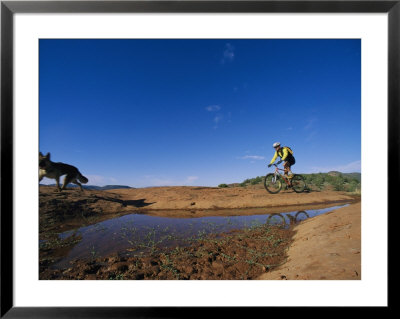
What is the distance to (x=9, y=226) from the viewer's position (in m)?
1.38

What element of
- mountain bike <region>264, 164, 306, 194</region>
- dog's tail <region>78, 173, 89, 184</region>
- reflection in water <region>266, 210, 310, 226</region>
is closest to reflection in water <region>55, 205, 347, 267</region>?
reflection in water <region>266, 210, 310, 226</region>

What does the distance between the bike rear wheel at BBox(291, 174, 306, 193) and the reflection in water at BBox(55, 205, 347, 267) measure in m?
1.58

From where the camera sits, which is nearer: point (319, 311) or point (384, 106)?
point (319, 311)

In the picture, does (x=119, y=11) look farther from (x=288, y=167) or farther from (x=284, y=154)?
(x=288, y=167)

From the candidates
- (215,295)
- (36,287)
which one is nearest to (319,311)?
(215,295)

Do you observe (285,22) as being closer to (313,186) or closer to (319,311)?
(319,311)

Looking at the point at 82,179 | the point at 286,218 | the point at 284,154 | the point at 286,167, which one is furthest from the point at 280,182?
the point at 82,179

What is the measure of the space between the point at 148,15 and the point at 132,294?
2.63 meters

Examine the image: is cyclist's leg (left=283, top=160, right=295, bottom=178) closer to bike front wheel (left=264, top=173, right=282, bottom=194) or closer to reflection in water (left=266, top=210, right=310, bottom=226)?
bike front wheel (left=264, top=173, right=282, bottom=194)

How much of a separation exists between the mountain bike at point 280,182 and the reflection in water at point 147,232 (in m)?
1.39

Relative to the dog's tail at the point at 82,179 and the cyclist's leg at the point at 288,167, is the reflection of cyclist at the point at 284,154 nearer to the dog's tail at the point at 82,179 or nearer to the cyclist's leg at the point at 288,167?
the cyclist's leg at the point at 288,167

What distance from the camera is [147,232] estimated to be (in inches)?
121

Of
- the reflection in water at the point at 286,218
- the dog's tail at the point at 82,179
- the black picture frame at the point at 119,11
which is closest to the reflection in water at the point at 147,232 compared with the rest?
the reflection in water at the point at 286,218

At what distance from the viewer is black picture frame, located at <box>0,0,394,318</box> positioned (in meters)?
1.34
